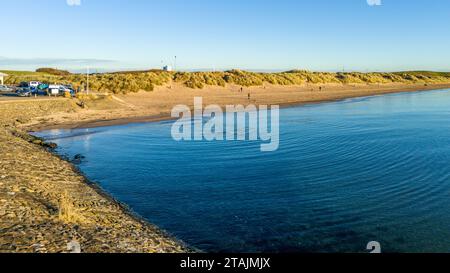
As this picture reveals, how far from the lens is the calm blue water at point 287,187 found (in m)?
9.17

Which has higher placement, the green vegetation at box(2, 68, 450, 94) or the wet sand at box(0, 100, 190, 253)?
the green vegetation at box(2, 68, 450, 94)

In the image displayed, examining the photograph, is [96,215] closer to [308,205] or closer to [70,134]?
[308,205]

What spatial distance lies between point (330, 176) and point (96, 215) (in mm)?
8210

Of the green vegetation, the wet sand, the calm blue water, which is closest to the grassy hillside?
the green vegetation

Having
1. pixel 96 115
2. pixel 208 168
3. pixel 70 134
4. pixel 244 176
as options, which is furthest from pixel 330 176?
pixel 96 115

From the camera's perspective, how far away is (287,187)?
1285 cm

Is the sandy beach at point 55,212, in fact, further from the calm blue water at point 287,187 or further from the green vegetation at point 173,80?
the green vegetation at point 173,80

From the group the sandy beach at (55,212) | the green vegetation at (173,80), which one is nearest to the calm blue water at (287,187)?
the sandy beach at (55,212)

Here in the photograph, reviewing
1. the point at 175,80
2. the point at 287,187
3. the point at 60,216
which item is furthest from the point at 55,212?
the point at 175,80

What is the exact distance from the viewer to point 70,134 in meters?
24.2

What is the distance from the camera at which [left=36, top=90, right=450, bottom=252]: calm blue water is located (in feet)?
30.1

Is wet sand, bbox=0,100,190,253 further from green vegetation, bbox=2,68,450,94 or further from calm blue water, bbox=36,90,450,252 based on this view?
green vegetation, bbox=2,68,450,94

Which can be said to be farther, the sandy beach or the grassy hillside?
the grassy hillside
